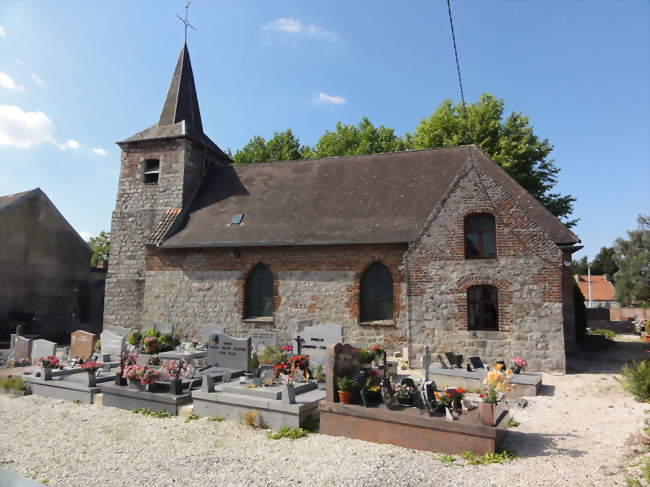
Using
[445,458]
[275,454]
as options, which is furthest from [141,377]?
[445,458]

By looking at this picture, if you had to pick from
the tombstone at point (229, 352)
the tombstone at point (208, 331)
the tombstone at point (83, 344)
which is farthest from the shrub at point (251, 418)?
the tombstone at point (83, 344)

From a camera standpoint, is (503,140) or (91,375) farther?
(503,140)

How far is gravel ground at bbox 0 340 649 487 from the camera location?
5.64m

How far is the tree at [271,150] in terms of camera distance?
34.4m

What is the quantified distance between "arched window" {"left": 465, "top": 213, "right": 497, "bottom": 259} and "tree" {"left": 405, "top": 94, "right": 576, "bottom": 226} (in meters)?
11.6

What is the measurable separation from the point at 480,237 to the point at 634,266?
41.7 meters

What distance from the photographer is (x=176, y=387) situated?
905 cm

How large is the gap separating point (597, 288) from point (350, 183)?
52.0 m

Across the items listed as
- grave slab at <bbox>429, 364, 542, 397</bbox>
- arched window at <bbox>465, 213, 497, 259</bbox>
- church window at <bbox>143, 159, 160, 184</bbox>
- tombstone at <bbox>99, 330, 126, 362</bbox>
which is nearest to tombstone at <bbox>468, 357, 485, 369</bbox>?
grave slab at <bbox>429, 364, 542, 397</bbox>

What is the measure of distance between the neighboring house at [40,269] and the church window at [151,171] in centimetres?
602

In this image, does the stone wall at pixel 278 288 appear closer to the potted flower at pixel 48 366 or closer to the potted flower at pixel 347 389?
the potted flower at pixel 48 366

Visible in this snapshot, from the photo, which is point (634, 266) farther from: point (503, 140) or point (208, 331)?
point (208, 331)

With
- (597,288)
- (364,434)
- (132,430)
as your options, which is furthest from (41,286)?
(597,288)

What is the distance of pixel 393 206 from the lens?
52.8ft
